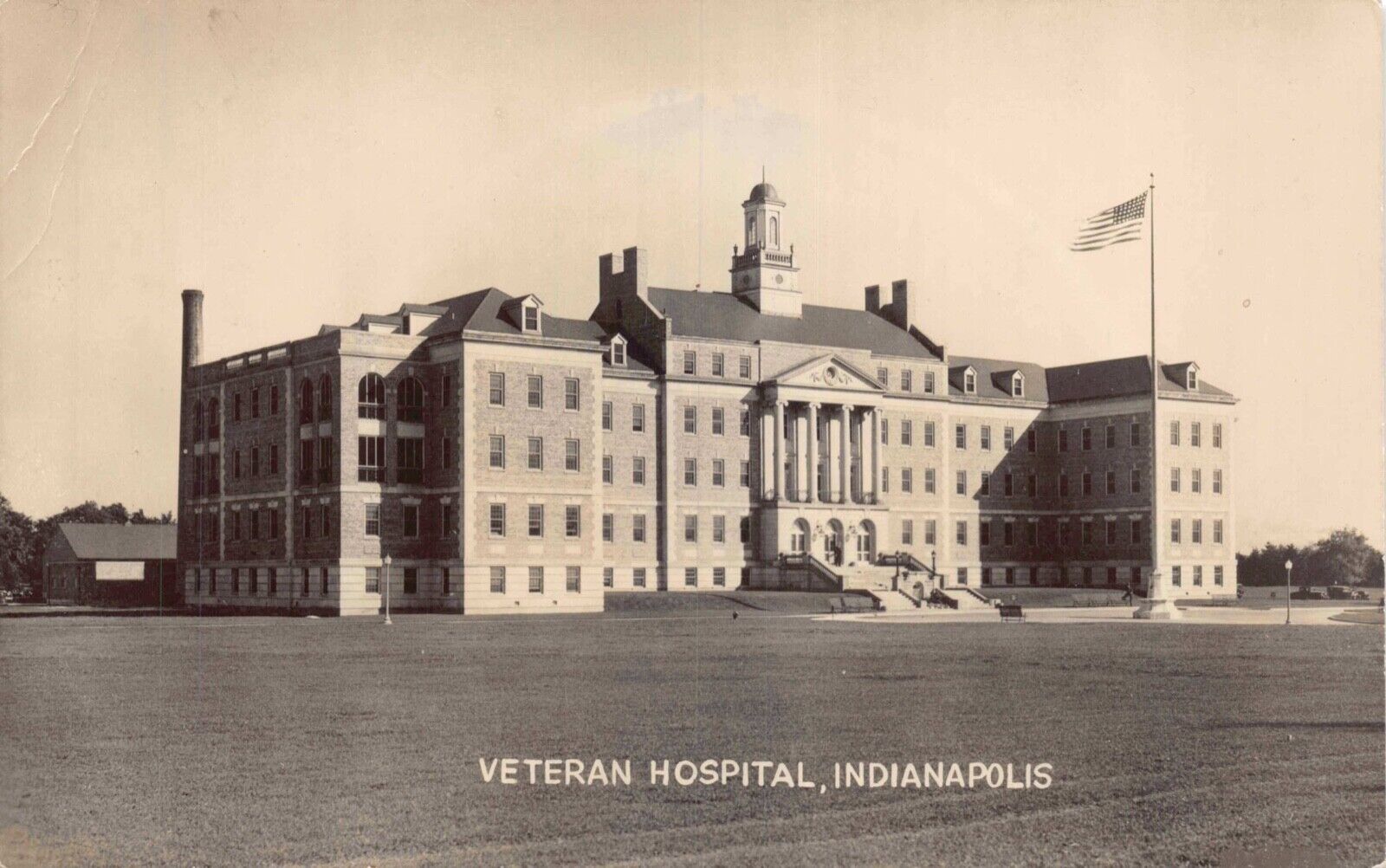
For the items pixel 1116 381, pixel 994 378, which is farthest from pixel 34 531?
pixel 1116 381

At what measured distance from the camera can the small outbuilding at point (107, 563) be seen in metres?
84.7

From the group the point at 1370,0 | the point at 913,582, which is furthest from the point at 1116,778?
the point at 913,582

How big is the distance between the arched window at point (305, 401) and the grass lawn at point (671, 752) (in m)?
29.7

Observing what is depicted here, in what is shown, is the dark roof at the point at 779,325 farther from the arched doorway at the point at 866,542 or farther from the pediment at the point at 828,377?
the arched doorway at the point at 866,542

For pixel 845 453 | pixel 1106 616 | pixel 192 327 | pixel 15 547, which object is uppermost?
pixel 192 327

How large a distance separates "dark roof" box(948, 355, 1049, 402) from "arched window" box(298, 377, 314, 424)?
1544 inches

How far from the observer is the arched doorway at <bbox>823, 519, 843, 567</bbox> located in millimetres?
78188

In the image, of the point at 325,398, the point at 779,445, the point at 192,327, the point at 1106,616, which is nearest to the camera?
the point at 1106,616

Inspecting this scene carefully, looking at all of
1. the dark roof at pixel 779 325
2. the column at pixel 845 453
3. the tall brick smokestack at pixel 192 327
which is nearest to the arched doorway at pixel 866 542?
the column at pixel 845 453

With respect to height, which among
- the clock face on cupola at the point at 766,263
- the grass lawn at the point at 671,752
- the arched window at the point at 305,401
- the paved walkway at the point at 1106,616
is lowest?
the paved walkway at the point at 1106,616

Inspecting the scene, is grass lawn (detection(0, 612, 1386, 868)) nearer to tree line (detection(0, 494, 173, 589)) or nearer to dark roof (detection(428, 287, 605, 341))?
dark roof (detection(428, 287, 605, 341))

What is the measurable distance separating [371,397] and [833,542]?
27705 mm

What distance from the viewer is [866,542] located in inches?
3174

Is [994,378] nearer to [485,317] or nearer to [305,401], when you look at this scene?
[485,317]
